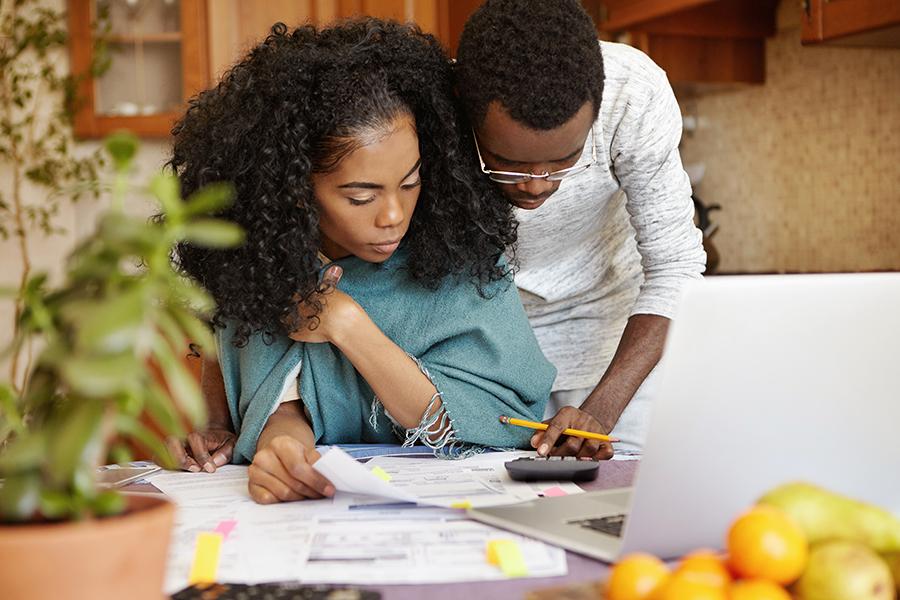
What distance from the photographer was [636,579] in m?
0.64

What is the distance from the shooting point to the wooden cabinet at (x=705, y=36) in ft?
8.73

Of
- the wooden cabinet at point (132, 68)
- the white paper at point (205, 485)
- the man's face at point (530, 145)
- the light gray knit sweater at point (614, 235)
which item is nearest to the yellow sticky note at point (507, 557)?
the white paper at point (205, 485)

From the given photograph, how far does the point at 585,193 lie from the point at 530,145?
1.08 feet

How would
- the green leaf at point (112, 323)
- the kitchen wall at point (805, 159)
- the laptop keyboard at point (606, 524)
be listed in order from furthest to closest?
1. the kitchen wall at point (805, 159)
2. the laptop keyboard at point (606, 524)
3. the green leaf at point (112, 323)

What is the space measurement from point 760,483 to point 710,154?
7.67 ft

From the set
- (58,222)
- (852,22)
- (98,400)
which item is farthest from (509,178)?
(58,222)

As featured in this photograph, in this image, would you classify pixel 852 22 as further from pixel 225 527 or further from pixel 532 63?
pixel 225 527

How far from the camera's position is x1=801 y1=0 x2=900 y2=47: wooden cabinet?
1.92 metres

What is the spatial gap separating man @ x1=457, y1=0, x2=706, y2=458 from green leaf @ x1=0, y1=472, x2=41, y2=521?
758 millimetres

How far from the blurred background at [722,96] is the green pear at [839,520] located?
57.2 inches

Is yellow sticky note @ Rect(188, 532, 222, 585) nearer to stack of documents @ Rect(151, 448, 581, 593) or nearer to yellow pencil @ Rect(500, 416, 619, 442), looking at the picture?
stack of documents @ Rect(151, 448, 581, 593)

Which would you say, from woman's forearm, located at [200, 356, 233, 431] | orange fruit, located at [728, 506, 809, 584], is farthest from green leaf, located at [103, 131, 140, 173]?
woman's forearm, located at [200, 356, 233, 431]

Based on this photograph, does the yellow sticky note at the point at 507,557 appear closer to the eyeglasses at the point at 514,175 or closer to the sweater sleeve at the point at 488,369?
the sweater sleeve at the point at 488,369

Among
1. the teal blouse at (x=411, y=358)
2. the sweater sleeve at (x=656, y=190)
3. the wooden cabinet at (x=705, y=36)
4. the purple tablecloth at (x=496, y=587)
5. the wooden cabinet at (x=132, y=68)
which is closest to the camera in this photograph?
the purple tablecloth at (x=496, y=587)
